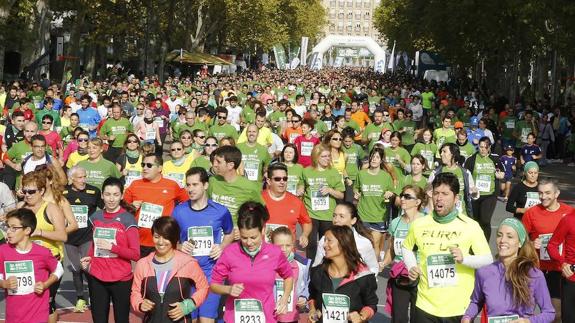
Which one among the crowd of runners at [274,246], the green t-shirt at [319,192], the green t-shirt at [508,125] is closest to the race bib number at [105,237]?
Result: the crowd of runners at [274,246]

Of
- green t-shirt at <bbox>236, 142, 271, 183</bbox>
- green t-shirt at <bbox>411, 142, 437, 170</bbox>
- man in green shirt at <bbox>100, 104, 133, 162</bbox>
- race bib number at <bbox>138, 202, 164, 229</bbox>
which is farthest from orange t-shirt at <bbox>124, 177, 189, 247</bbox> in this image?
man in green shirt at <bbox>100, 104, 133, 162</bbox>

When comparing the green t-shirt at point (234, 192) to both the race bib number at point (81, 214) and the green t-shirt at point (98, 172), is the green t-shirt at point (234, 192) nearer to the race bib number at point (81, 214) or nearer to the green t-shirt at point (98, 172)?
the race bib number at point (81, 214)

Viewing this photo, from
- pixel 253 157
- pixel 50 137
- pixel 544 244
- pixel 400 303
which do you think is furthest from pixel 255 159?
pixel 400 303

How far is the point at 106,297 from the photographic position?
8883 millimetres

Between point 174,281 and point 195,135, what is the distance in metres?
9.31

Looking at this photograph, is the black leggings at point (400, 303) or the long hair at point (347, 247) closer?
the long hair at point (347, 247)

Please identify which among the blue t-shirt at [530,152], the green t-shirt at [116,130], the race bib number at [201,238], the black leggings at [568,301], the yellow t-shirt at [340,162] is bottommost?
the black leggings at [568,301]

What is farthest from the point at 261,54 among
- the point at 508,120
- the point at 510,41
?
the point at 508,120

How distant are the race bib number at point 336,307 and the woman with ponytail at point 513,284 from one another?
28.6 inches

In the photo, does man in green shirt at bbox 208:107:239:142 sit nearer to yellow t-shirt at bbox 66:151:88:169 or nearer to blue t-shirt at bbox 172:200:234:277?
yellow t-shirt at bbox 66:151:88:169

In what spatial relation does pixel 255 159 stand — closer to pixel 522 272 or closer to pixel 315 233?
pixel 315 233

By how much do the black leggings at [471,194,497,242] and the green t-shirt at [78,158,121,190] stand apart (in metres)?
4.62

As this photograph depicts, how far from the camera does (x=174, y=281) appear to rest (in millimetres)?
7387

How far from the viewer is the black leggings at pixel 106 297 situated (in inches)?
347
